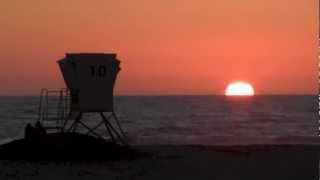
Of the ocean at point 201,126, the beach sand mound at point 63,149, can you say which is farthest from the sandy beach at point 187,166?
the ocean at point 201,126

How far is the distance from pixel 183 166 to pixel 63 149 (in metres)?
5.36

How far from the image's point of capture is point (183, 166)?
24.9 metres

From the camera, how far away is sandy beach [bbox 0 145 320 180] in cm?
2231

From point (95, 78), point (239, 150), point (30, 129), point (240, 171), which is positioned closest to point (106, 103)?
point (95, 78)

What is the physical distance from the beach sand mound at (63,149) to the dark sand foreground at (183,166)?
16 centimetres

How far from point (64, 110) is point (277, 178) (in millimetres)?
14855

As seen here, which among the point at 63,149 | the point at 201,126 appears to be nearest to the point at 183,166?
the point at 63,149

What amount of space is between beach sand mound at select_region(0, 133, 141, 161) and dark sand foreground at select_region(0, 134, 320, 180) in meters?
0.16

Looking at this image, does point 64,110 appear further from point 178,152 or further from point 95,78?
point 178,152

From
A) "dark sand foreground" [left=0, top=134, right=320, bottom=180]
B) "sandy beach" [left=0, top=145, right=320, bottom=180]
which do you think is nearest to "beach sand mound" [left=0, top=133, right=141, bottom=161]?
"dark sand foreground" [left=0, top=134, right=320, bottom=180]

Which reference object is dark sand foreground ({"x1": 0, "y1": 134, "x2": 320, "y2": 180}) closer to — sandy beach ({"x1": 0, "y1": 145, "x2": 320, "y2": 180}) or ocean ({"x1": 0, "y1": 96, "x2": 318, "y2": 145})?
sandy beach ({"x1": 0, "y1": 145, "x2": 320, "y2": 180})

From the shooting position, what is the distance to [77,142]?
2828 cm

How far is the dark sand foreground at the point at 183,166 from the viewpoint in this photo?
22312 millimetres

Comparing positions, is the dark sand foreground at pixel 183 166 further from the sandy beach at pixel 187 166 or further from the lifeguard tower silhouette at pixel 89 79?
the lifeguard tower silhouette at pixel 89 79
